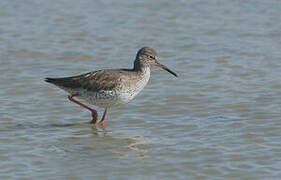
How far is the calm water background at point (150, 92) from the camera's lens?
964 cm

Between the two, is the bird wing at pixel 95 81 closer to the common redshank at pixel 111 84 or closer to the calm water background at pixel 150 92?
the common redshank at pixel 111 84

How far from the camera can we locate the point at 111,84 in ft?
37.6

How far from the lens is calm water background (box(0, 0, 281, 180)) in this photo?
9641 mm

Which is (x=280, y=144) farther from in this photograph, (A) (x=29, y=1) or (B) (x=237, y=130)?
(A) (x=29, y=1)

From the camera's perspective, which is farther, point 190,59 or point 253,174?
point 190,59

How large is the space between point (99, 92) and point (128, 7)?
964 centimetres

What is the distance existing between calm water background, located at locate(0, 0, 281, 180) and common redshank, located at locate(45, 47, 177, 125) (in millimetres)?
517

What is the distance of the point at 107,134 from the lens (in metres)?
11.3

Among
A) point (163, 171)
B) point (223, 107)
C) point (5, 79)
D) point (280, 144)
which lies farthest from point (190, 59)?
point (163, 171)

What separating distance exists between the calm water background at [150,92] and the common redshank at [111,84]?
52cm

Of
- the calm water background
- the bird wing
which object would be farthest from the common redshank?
the calm water background

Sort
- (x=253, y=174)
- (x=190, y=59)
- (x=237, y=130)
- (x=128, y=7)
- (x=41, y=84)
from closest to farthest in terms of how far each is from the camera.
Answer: (x=253, y=174)
(x=237, y=130)
(x=41, y=84)
(x=190, y=59)
(x=128, y=7)

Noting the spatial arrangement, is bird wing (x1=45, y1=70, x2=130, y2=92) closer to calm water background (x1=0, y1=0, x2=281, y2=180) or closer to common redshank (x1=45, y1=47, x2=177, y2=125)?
common redshank (x1=45, y1=47, x2=177, y2=125)

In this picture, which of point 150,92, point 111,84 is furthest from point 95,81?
point 150,92
